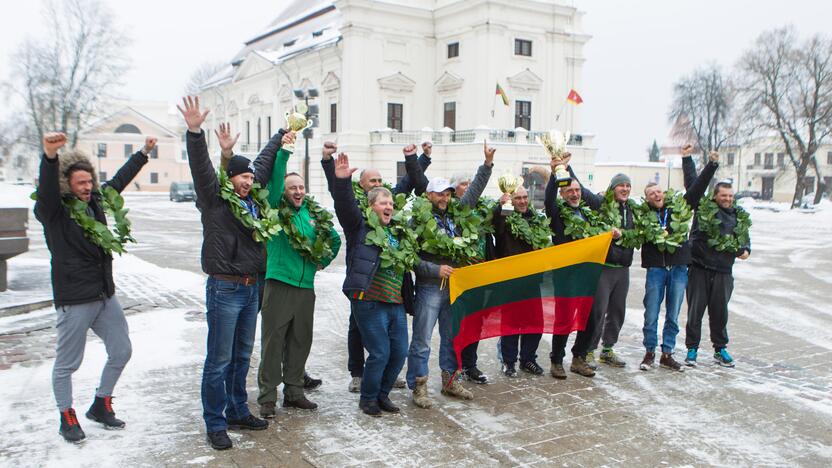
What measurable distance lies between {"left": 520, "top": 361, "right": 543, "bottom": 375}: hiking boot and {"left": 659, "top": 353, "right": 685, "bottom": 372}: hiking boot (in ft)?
4.59

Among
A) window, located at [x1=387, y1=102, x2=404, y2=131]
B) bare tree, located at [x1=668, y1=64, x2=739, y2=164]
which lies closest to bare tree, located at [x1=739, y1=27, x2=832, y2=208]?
bare tree, located at [x1=668, y1=64, x2=739, y2=164]

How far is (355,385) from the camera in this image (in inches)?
271

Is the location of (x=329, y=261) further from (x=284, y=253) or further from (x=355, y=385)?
(x=355, y=385)

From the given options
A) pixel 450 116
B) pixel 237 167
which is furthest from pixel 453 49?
pixel 237 167

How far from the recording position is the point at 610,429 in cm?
591

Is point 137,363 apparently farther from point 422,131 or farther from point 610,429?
point 422,131

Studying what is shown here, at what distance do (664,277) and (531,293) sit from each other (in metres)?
1.77

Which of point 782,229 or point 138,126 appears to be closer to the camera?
point 782,229

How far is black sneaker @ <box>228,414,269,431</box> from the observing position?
572cm

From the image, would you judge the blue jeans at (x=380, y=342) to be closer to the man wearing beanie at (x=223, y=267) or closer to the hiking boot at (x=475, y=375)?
the man wearing beanie at (x=223, y=267)

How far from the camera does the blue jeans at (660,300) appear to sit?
7875 mm

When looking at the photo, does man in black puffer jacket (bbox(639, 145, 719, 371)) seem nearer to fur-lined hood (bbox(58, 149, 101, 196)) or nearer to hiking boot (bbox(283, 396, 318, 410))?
hiking boot (bbox(283, 396, 318, 410))

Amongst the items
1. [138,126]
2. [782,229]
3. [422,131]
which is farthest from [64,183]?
[138,126]

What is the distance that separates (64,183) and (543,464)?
13.4 feet
